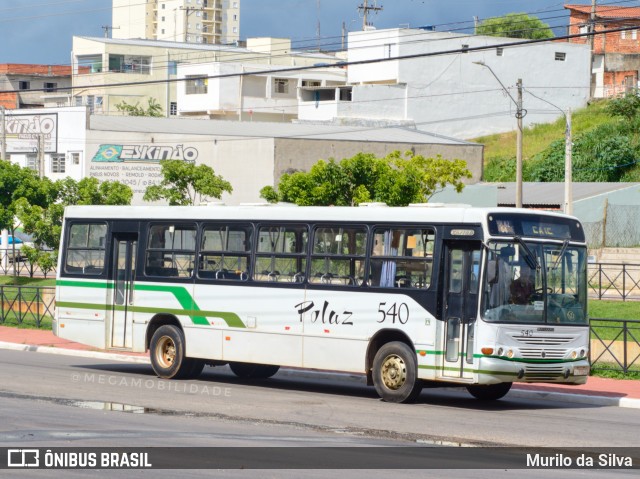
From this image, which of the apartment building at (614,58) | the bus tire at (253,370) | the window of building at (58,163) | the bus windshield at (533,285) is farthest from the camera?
the apartment building at (614,58)

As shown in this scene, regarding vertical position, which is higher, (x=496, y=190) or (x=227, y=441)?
(x=496, y=190)

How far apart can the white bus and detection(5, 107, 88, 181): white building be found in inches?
1804

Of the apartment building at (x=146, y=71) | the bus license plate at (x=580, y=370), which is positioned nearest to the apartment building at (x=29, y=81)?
the apartment building at (x=146, y=71)

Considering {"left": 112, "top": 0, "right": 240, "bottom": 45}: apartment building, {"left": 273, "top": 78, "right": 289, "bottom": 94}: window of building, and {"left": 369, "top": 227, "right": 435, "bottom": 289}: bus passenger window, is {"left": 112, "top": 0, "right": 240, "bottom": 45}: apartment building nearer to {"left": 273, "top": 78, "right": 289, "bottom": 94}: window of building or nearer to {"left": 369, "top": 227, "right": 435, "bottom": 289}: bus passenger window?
{"left": 273, "top": 78, "right": 289, "bottom": 94}: window of building

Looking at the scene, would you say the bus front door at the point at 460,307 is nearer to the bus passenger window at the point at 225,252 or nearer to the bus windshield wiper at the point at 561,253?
the bus windshield wiper at the point at 561,253

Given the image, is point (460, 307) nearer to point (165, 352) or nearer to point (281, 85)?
point (165, 352)

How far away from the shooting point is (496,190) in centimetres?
6144

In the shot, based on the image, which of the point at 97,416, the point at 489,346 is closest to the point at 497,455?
the point at 489,346

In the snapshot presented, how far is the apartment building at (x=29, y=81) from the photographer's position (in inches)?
4205

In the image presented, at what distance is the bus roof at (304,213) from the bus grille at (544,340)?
72.7 inches

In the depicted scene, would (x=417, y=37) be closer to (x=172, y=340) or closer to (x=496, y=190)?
(x=496, y=190)

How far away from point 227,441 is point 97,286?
964 centimetres

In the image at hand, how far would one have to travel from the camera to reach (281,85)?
95500mm

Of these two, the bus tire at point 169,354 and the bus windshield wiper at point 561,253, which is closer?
the bus windshield wiper at point 561,253
